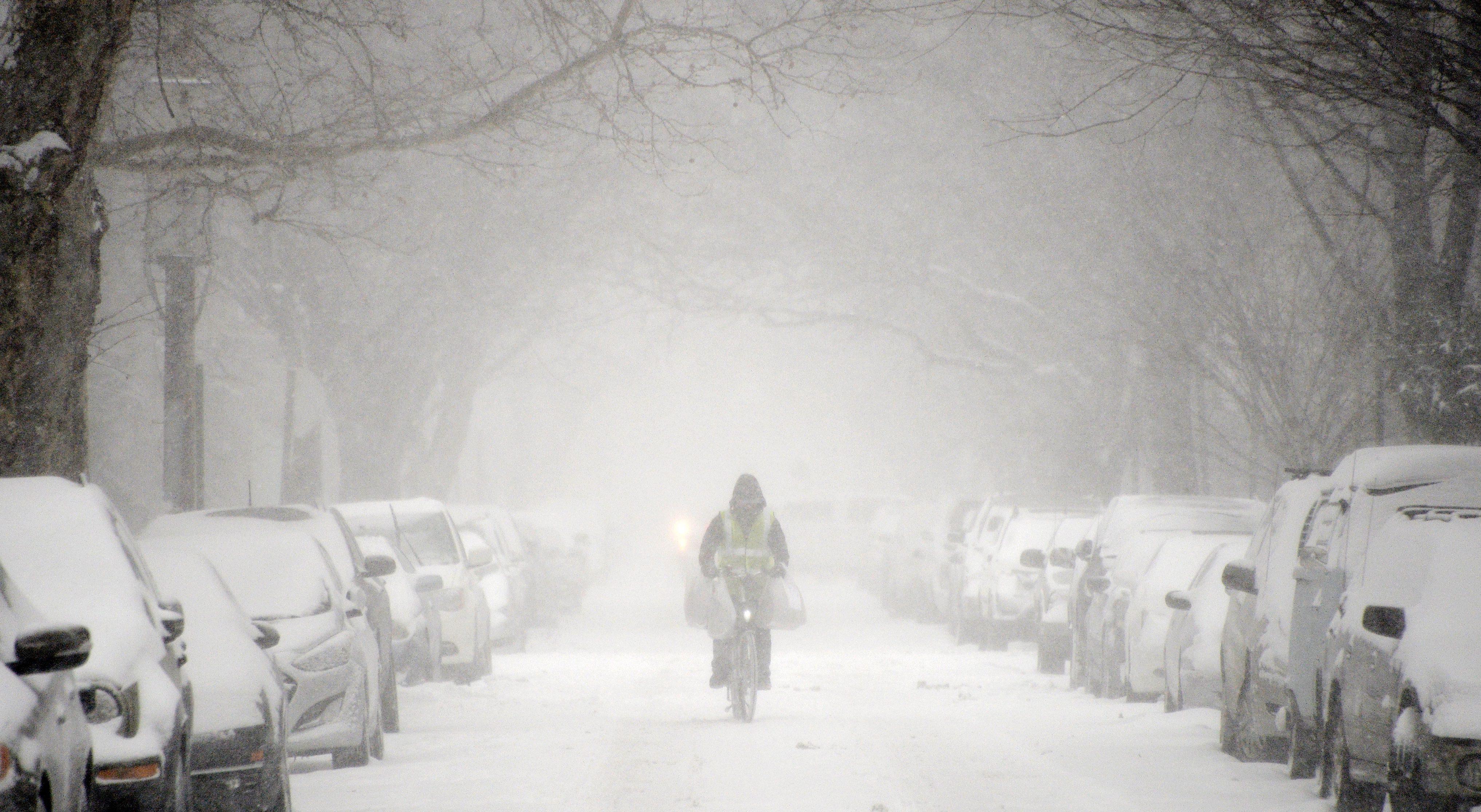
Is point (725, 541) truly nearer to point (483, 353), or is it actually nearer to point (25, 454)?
point (25, 454)

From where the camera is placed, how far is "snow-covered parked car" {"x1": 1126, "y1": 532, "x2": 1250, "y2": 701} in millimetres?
16172

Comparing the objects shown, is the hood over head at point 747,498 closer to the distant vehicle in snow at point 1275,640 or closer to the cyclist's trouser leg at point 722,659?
the cyclist's trouser leg at point 722,659

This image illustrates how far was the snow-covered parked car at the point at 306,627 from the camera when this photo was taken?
11812mm

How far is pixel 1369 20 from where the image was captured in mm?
11406

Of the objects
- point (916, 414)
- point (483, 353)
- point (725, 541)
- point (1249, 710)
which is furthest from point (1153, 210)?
point (916, 414)

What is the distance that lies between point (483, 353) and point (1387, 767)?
2891 centimetres

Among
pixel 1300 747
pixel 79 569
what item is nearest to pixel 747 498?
pixel 1300 747

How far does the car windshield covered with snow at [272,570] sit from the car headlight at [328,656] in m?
0.22

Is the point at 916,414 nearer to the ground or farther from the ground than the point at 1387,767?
farther from the ground

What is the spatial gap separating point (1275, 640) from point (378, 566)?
6.46 meters

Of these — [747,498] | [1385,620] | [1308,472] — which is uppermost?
[1308,472]

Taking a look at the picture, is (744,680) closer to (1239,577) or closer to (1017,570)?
(1239,577)

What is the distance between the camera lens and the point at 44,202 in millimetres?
10523

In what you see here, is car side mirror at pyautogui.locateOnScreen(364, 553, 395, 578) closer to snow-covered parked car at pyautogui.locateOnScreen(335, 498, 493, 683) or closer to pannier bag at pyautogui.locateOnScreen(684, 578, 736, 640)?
pannier bag at pyautogui.locateOnScreen(684, 578, 736, 640)
